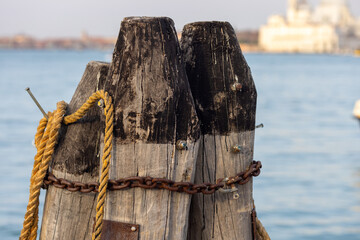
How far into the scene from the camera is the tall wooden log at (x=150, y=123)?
237cm

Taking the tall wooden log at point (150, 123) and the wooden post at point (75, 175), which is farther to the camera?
the wooden post at point (75, 175)

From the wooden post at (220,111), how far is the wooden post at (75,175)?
439 mm

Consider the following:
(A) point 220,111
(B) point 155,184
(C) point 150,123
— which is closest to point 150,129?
(C) point 150,123

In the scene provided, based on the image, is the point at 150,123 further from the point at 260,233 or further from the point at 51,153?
the point at 260,233

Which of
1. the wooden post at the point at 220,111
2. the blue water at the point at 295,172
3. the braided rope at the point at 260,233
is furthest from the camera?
the blue water at the point at 295,172

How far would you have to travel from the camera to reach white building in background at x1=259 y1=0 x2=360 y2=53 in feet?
482

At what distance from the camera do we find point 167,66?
2.40 metres

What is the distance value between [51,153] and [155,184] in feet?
1.68

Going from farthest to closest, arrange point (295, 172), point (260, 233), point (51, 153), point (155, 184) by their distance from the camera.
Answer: point (295, 172), point (260, 233), point (51, 153), point (155, 184)

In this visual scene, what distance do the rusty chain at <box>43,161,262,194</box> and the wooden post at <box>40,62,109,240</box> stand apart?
0.08 m

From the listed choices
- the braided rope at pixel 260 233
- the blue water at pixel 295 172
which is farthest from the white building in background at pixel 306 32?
the braided rope at pixel 260 233

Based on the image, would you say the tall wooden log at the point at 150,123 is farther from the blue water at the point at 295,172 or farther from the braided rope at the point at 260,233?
the blue water at the point at 295,172

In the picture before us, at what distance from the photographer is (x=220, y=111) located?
259 centimetres

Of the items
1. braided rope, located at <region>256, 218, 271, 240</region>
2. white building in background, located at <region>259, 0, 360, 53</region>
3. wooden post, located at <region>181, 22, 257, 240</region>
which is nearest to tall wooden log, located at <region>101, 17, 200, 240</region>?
wooden post, located at <region>181, 22, 257, 240</region>
